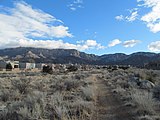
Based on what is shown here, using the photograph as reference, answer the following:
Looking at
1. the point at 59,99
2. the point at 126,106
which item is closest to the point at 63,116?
the point at 59,99

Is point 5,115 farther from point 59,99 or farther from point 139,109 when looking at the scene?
point 139,109

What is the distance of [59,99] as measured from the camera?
14406 mm

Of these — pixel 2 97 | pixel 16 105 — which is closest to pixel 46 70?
pixel 2 97

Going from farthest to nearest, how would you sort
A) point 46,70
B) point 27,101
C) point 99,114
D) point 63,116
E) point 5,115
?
point 46,70 → point 27,101 → point 99,114 → point 5,115 → point 63,116

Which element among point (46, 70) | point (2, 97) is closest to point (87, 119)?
point (2, 97)

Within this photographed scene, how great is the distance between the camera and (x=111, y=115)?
12.4 m

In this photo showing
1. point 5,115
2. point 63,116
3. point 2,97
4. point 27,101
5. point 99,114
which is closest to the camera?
point 63,116

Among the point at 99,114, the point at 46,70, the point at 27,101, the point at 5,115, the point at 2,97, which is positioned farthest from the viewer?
the point at 46,70

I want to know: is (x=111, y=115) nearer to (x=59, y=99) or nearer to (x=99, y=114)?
(x=99, y=114)

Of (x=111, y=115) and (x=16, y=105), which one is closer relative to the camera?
(x=111, y=115)

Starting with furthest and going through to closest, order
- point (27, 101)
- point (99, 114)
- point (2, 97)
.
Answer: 1. point (2, 97)
2. point (27, 101)
3. point (99, 114)

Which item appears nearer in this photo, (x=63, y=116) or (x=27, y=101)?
(x=63, y=116)

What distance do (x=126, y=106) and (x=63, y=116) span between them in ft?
15.4

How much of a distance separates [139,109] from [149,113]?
2.53ft
